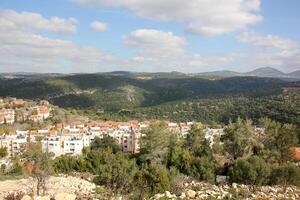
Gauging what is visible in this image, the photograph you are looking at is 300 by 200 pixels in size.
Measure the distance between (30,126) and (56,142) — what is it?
1843 cm

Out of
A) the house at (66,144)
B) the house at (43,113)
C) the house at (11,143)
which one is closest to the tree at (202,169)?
the house at (66,144)

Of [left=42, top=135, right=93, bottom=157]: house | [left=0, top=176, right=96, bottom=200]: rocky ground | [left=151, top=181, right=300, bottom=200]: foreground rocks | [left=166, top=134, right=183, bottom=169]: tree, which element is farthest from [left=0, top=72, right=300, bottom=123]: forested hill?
[left=0, top=176, right=96, bottom=200]: rocky ground

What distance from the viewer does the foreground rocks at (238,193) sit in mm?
21797

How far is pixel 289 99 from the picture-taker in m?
83.8

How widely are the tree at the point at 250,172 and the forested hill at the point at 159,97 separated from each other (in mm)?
39101

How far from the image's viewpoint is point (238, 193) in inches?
943

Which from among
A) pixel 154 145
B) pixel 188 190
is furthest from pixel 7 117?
pixel 188 190

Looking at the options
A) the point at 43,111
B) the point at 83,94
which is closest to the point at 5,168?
the point at 43,111

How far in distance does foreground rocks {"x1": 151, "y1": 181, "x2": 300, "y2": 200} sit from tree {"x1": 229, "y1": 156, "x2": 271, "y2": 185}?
1192mm

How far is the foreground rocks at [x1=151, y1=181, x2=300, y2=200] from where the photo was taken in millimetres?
21797

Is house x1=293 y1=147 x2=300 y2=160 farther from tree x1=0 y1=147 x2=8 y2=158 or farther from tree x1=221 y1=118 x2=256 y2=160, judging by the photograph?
tree x1=0 y1=147 x2=8 y2=158

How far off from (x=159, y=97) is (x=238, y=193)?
13363 cm

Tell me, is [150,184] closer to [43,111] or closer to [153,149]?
[153,149]

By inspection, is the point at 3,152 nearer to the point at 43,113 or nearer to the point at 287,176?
the point at 43,113
